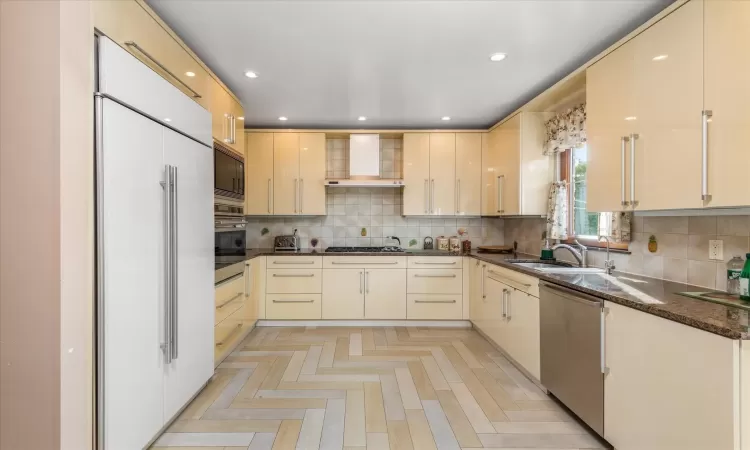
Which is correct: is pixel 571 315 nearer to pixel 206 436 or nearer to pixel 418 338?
pixel 418 338

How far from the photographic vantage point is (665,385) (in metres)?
1.51

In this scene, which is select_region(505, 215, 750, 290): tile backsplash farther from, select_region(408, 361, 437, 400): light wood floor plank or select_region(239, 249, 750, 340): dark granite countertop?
select_region(408, 361, 437, 400): light wood floor plank

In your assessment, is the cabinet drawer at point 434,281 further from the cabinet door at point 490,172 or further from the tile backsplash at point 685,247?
the tile backsplash at point 685,247

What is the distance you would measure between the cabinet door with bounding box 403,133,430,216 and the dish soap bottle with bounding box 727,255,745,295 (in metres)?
2.77

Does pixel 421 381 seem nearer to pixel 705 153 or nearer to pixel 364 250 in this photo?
pixel 364 250

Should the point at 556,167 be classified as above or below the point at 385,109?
below

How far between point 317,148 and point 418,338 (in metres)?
2.44

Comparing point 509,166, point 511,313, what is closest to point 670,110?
point 511,313

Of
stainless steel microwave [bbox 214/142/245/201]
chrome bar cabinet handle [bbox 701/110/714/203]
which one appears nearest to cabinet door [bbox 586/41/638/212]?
chrome bar cabinet handle [bbox 701/110/714/203]

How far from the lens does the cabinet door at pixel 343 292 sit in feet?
13.3

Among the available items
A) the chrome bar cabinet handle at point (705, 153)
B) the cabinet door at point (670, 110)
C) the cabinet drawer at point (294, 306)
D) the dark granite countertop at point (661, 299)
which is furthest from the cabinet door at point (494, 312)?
the cabinet drawer at point (294, 306)

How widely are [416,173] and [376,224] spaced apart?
0.85 m

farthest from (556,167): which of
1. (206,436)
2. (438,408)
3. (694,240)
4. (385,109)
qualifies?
(206,436)

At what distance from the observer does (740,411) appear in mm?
1237
